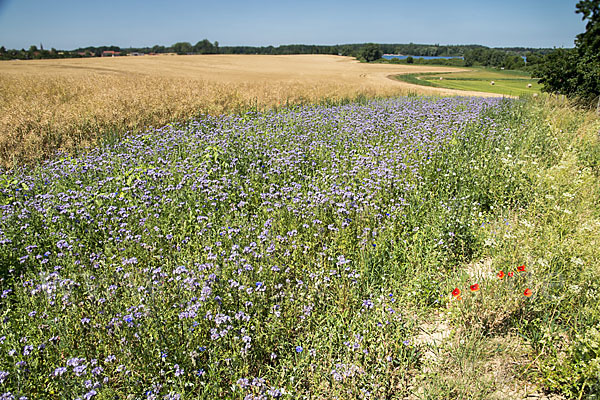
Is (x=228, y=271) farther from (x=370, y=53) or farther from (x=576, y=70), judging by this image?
(x=370, y=53)

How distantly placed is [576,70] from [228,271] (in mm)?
14809

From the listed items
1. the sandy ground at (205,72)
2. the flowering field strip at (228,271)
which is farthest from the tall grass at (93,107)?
the sandy ground at (205,72)

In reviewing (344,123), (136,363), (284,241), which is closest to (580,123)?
(344,123)

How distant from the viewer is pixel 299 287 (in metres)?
3.50

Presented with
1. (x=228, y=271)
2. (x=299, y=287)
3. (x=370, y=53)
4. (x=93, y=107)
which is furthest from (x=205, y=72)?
(x=370, y=53)

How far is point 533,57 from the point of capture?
15133 millimetres

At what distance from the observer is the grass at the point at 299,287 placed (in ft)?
8.73

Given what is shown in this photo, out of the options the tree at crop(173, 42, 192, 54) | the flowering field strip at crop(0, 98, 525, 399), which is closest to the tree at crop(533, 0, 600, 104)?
the flowering field strip at crop(0, 98, 525, 399)

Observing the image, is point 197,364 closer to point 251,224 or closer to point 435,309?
point 251,224

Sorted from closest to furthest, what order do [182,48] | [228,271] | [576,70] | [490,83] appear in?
[228,271] → [576,70] → [490,83] → [182,48]

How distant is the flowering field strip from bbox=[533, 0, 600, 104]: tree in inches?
321

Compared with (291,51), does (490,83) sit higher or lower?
lower

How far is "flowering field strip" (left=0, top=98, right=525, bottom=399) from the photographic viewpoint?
2.69 meters

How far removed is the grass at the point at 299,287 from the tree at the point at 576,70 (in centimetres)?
841
